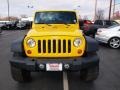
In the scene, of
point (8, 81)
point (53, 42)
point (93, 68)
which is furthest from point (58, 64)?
point (8, 81)

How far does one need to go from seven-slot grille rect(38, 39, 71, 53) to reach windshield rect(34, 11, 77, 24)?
2014 millimetres

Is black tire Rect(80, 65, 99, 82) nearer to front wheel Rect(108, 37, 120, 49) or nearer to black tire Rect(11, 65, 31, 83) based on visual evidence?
black tire Rect(11, 65, 31, 83)

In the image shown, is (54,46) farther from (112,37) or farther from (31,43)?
(112,37)

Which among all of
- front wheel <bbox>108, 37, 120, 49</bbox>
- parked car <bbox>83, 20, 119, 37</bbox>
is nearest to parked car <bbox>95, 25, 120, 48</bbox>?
front wheel <bbox>108, 37, 120, 49</bbox>

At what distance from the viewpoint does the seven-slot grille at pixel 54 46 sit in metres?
7.45

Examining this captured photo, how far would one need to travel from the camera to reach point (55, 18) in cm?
952

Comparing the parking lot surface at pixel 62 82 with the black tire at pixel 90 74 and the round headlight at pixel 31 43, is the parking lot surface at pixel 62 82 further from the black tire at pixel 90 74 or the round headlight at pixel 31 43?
the round headlight at pixel 31 43

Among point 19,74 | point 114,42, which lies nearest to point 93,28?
point 114,42

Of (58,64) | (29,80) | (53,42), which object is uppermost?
(53,42)

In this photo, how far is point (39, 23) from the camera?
368 inches

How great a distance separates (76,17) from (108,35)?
7.76 m

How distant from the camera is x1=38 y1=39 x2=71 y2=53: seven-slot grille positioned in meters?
7.45

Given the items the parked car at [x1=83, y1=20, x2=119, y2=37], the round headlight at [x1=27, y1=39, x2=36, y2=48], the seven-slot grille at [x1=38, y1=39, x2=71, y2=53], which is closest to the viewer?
Answer: the seven-slot grille at [x1=38, y1=39, x2=71, y2=53]

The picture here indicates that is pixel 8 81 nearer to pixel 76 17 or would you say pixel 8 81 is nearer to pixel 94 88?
pixel 94 88
